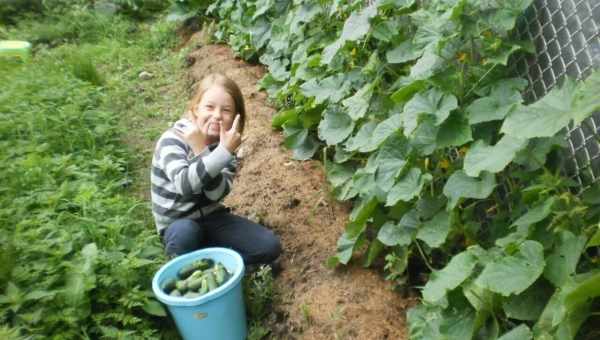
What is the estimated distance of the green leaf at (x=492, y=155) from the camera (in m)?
1.62

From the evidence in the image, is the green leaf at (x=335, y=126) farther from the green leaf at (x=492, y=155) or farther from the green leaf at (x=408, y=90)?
the green leaf at (x=492, y=155)

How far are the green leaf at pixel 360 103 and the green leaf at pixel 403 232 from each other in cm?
60

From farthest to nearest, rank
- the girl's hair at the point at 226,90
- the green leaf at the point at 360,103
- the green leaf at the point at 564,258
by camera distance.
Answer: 1. the girl's hair at the point at 226,90
2. the green leaf at the point at 360,103
3. the green leaf at the point at 564,258

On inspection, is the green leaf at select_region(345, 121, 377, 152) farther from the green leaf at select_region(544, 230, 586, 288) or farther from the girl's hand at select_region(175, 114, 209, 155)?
the green leaf at select_region(544, 230, 586, 288)

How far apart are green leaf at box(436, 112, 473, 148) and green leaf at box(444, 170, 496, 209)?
5.0 inches

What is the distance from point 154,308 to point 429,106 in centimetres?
147

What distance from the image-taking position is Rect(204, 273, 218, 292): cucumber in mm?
2271

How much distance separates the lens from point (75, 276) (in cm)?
223

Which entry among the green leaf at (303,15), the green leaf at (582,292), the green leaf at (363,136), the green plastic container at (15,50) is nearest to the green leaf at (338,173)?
the green leaf at (363,136)

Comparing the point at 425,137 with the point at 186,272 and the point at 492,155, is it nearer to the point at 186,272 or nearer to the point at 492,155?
the point at 492,155

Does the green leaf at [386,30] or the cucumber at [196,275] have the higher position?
the green leaf at [386,30]

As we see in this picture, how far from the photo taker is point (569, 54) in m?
1.87

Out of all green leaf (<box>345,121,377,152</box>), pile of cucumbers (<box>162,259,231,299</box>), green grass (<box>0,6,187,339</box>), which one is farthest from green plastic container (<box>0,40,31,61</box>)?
green leaf (<box>345,121,377,152</box>)

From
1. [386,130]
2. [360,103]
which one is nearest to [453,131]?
[386,130]
